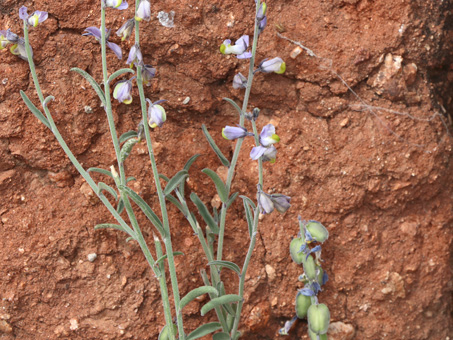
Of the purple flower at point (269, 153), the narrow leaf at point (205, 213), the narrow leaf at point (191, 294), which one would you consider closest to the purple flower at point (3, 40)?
the narrow leaf at point (205, 213)

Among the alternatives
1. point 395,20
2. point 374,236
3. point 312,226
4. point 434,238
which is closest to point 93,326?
point 312,226

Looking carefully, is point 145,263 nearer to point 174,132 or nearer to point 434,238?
point 174,132

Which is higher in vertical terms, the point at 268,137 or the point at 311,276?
the point at 268,137

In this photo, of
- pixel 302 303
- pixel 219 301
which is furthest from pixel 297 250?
pixel 219 301

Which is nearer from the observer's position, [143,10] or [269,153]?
[143,10]

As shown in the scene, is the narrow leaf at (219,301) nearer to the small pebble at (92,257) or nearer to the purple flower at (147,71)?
the small pebble at (92,257)

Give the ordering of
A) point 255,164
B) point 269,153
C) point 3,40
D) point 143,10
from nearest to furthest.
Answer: point 143,10, point 269,153, point 3,40, point 255,164

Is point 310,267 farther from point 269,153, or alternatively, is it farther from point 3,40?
point 3,40

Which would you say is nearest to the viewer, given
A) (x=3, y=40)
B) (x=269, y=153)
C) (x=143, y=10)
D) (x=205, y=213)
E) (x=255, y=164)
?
(x=143, y=10)
